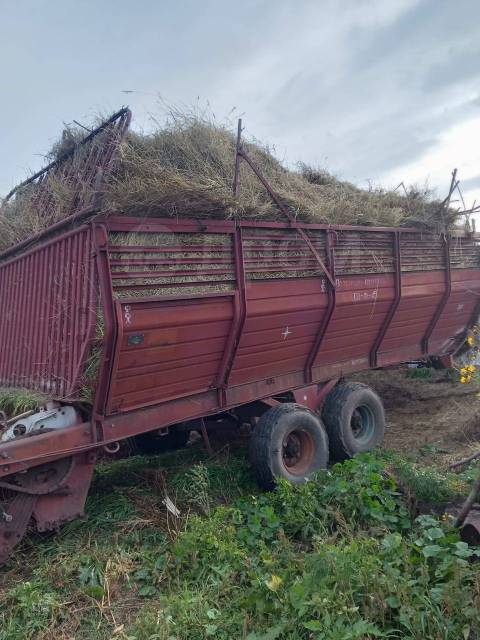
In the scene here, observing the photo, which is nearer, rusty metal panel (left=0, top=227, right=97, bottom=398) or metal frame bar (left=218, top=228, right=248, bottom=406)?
rusty metal panel (left=0, top=227, right=97, bottom=398)

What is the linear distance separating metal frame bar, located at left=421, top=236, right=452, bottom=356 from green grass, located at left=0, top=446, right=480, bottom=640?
112 inches

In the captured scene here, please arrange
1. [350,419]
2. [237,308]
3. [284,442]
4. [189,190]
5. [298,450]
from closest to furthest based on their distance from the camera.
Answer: [189,190] → [237,308] → [284,442] → [298,450] → [350,419]

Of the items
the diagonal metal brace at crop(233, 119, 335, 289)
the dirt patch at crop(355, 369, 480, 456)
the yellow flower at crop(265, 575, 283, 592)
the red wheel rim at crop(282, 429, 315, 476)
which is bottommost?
the dirt patch at crop(355, 369, 480, 456)

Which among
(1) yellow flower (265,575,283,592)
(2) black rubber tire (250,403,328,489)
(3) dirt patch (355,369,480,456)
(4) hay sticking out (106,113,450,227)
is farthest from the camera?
(3) dirt patch (355,369,480,456)

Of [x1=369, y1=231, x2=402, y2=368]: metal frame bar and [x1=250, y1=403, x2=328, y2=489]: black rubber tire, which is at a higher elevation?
[x1=369, y1=231, x2=402, y2=368]: metal frame bar

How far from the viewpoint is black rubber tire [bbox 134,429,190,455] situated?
239 inches

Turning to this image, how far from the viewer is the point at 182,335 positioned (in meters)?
4.49

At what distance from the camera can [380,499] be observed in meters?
4.33

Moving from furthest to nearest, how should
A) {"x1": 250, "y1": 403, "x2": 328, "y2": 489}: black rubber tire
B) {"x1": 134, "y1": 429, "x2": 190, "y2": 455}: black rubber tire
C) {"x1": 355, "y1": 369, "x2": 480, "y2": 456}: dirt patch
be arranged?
1. {"x1": 355, "y1": 369, "x2": 480, "y2": 456}: dirt patch
2. {"x1": 134, "y1": 429, "x2": 190, "y2": 455}: black rubber tire
3. {"x1": 250, "y1": 403, "x2": 328, "y2": 489}: black rubber tire

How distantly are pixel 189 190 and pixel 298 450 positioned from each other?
2835 mm

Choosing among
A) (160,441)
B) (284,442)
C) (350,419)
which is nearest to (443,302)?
(350,419)

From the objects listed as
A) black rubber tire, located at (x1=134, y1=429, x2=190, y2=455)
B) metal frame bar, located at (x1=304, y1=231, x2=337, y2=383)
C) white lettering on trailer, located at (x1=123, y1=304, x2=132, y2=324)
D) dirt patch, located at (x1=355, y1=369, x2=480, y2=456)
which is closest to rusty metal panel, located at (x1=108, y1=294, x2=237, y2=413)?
white lettering on trailer, located at (x1=123, y1=304, x2=132, y2=324)

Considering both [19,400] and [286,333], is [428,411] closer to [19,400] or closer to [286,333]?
[286,333]

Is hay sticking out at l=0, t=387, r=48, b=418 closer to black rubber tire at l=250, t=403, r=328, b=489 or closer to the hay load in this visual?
the hay load
